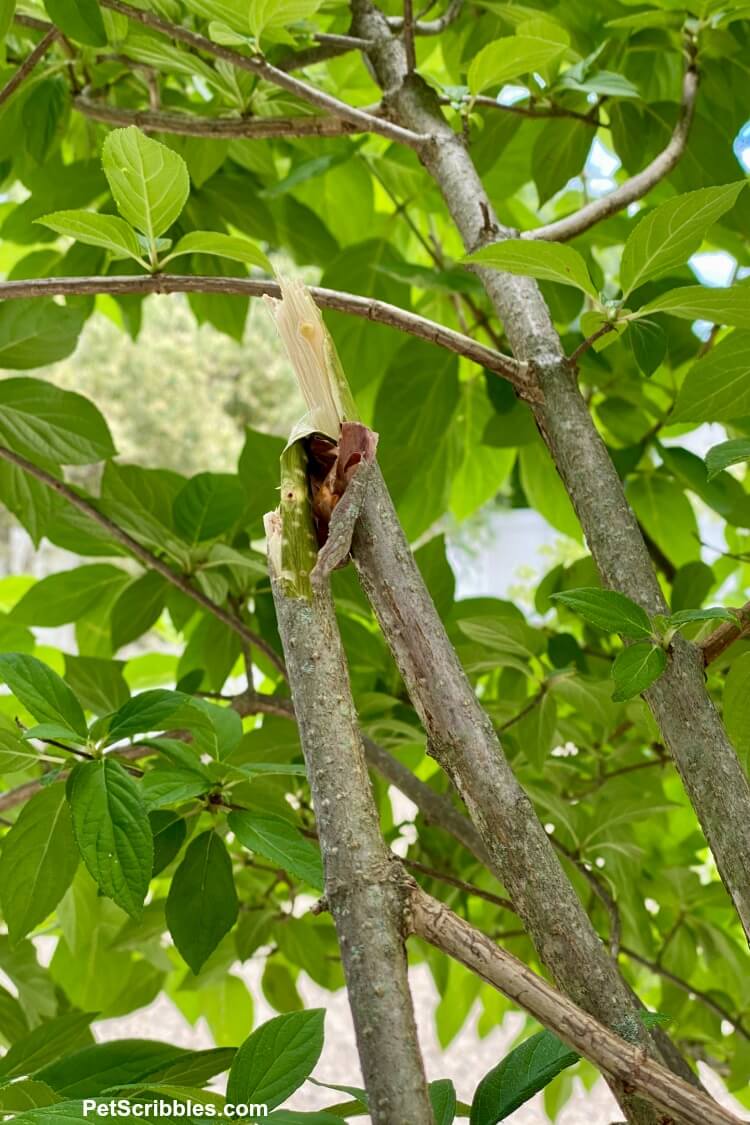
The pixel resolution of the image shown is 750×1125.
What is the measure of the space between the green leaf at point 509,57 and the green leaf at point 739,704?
0.20 meters

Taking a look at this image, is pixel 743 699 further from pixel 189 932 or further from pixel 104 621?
pixel 104 621

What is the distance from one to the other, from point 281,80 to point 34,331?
0.47 feet

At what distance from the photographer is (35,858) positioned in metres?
0.32

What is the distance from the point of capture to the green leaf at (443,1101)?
0.21m

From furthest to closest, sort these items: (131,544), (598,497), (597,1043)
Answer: (131,544)
(598,497)
(597,1043)

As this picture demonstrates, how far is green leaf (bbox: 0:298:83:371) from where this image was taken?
0.42 m

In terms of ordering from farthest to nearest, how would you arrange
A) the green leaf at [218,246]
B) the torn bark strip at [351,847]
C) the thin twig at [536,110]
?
the thin twig at [536,110], the green leaf at [218,246], the torn bark strip at [351,847]

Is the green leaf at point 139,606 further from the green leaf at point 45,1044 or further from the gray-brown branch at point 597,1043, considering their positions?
the gray-brown branch at point 597,1043

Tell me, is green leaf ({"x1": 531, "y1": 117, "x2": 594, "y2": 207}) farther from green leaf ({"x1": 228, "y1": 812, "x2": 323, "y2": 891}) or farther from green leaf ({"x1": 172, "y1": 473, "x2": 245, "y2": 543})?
green leaf ({"x1": 228, "y1": 812, "x2": 323, "y2": 891})

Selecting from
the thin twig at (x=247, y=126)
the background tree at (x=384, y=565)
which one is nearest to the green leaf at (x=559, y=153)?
the background tree at (x=384, y=565)

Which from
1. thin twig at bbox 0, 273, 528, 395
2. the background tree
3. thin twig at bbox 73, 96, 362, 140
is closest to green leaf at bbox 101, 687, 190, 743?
the background tree

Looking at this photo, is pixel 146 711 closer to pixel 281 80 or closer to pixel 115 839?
pixel 115 839

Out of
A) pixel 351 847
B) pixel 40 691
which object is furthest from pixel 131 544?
pixel 351 847

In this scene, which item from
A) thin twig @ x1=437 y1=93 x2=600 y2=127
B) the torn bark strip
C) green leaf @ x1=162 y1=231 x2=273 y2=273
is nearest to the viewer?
the torn bark strip
